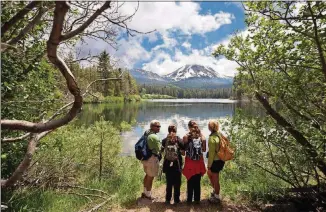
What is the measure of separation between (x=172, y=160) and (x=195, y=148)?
1.88 feet

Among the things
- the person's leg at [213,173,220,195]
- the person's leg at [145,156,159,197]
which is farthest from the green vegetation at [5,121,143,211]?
the person's leg at [213,173,220,195]

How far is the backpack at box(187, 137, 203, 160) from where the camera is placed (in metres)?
7.20

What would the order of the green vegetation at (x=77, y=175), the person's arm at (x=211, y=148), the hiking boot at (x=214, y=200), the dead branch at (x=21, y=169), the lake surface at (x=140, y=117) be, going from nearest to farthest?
the dead branch at (x=21, y=169) → the green vegetation at (x=77, y=175) → the person's arm at (x=211, y=148) → the hiking boot at (x=214, y=200) → the lake surface at (x=140, y=117)

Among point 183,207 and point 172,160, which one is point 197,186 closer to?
point 183,207

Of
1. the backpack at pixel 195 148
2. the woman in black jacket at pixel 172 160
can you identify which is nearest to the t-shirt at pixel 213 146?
the backpack at pixel 195 148

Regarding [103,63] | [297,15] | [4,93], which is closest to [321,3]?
[297,15]

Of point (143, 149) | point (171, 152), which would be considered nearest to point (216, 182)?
point (171, 152)

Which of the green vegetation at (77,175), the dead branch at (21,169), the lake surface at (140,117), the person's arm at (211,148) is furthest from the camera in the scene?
the lake surface at (140,117)

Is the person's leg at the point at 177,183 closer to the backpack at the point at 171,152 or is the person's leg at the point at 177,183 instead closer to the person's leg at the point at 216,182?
the backpack at the point at 171,152

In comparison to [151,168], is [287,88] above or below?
above

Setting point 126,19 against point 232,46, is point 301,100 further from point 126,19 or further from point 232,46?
point 126,19

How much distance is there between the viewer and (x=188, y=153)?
7289mm

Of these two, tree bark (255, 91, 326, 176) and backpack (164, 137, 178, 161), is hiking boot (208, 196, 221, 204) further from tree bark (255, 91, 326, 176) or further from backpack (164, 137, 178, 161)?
tree bark (255, 91, 326, 176)

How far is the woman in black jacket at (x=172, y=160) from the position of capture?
23.7 feet
